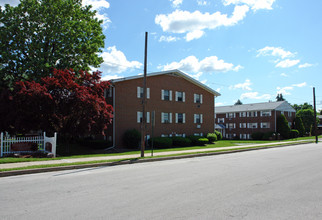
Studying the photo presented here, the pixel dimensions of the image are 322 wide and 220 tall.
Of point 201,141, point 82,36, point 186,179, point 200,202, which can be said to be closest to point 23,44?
point 82,36

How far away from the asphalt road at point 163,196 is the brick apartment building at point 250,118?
46.1 metres


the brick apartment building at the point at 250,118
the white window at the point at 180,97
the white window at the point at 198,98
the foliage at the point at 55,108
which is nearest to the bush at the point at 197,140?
the white window at the point at 180,97

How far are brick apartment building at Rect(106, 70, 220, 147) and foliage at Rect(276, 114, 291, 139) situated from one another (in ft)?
72.9

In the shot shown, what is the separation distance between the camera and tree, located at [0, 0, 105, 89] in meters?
22.5

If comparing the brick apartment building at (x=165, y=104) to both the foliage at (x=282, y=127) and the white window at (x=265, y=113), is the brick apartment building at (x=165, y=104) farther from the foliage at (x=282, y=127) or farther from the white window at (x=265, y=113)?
the white window at (x=265, y=113)

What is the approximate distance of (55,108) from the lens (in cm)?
1748

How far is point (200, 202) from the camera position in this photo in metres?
5.82

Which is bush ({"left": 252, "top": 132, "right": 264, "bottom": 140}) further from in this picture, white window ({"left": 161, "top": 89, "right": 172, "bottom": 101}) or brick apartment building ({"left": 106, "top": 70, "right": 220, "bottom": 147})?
white window ({"left": 161, "top": 89, "right": 172, "bottom": 101})

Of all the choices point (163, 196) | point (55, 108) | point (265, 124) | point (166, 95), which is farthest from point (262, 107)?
point (163, 196)

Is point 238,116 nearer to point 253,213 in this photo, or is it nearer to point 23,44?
point 23,44

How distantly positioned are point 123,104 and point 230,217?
70.5ft

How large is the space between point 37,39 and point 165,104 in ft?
45.4

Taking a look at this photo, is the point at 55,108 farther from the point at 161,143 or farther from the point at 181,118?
the point at 181,118

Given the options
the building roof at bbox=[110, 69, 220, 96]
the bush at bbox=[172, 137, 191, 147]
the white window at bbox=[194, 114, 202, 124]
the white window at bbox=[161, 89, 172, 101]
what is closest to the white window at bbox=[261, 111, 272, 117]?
the building roof at bbox=[110, 69, 220, 96]
